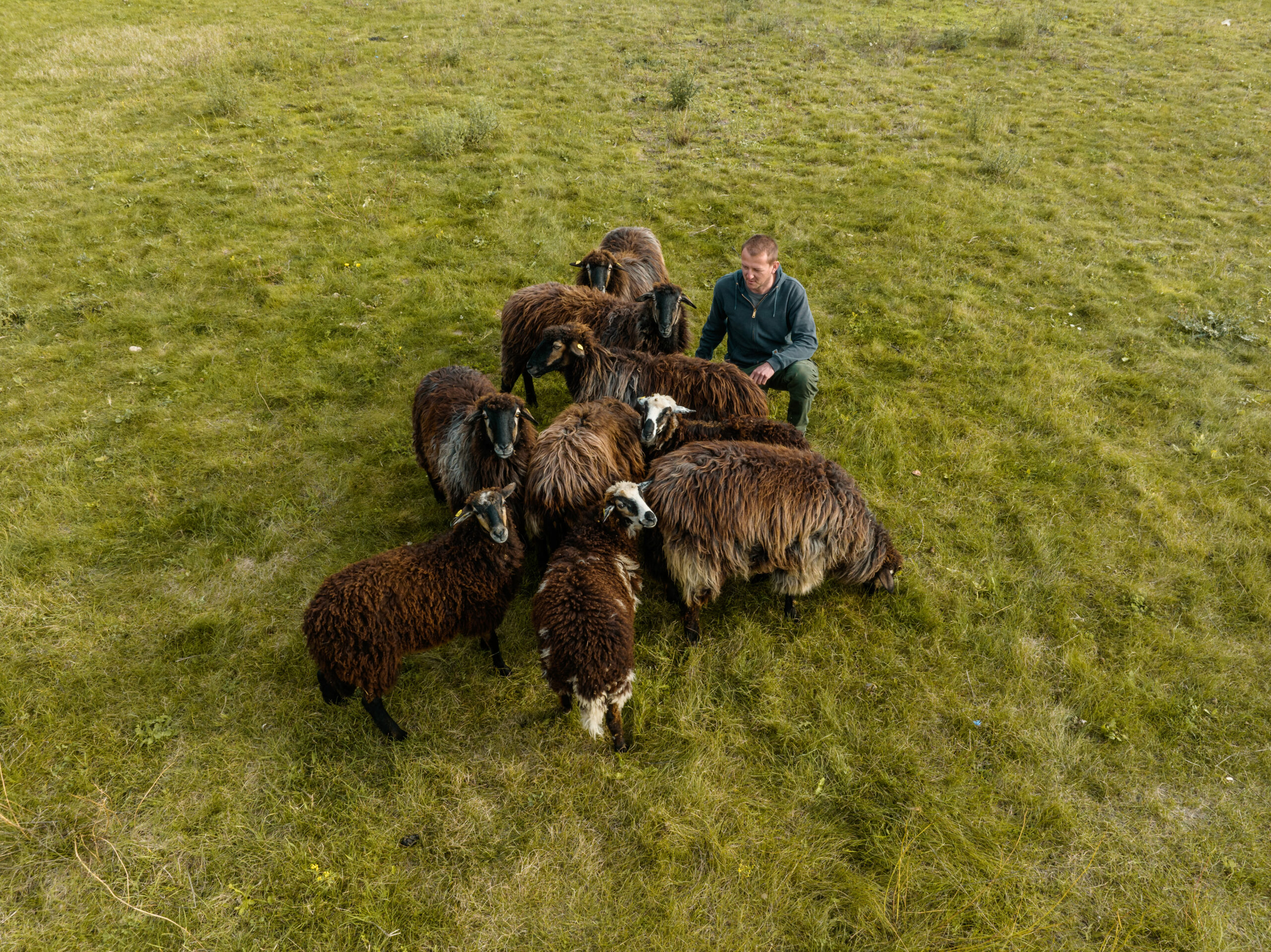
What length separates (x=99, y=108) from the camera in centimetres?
1249

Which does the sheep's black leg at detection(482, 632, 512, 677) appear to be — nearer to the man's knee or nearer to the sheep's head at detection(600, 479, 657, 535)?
the sheep's head at detection(600, 479, 657, 535)

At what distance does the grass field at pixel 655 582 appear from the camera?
11.0 feet

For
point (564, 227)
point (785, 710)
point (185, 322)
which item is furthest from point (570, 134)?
point (785, 710)

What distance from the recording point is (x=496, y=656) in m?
4.36

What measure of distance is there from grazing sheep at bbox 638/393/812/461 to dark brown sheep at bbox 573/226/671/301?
2393mm

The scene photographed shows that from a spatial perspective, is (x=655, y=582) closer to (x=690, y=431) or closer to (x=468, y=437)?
(x=690, y=431)

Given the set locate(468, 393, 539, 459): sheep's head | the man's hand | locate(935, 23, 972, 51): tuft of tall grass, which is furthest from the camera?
locate(935, 23, 972, 51): tuft of tall grass

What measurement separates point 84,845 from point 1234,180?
17.1 metres

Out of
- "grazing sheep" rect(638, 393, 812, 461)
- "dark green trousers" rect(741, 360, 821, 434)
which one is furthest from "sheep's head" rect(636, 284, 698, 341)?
"grazing sheep" rect(638, 393, 812, 461)

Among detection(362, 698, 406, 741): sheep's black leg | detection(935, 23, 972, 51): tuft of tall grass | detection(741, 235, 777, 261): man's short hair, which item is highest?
detection(935, 23, 972, 51): tuft of tall grass

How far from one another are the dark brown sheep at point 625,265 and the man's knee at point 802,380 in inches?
79.2

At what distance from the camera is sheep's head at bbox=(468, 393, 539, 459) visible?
4.52m

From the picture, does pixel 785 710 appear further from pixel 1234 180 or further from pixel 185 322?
pixel 1234 180

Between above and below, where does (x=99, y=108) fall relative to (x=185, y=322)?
above
